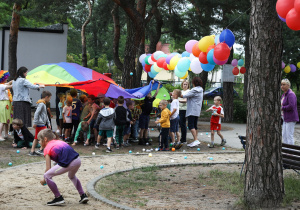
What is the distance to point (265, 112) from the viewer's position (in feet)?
18.8

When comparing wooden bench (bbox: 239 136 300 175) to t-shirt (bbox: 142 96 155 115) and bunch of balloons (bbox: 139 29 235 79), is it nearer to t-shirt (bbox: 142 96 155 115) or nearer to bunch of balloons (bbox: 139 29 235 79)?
bunch of balloons (bbox: 139 29 235 79)

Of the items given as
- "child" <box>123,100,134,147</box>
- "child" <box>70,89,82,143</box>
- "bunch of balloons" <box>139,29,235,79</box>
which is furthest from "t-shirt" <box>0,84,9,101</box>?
"bunch of balloons" <box>139,29,235,79</box>

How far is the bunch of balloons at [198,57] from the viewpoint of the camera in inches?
420

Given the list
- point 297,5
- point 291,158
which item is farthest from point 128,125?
point 297,5

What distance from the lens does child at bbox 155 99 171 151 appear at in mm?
10969

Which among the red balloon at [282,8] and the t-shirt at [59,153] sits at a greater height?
the red balloon at [282,8]

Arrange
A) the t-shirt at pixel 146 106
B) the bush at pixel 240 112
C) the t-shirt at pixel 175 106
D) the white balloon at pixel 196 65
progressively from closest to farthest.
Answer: the t-shirt at pixel 175 106 → the t-shirt at pixel 146 106 → the white balloon at pixel 196 65 → the bush at pixel 240 112

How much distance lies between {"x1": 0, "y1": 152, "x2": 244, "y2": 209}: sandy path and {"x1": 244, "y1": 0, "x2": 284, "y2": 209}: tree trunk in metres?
1.97

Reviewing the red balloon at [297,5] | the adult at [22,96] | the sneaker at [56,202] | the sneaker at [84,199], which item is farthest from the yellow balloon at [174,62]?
the sneaker at [56,202]

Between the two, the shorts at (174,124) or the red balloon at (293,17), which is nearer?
the red balloon at (293,17)

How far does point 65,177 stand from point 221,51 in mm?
4791

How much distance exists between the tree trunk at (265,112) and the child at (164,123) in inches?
203

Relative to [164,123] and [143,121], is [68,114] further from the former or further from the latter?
[164,123]

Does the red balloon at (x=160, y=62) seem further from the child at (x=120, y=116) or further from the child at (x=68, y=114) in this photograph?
the child at (x=68, y=114)
